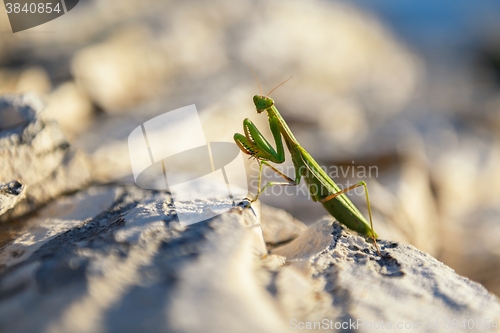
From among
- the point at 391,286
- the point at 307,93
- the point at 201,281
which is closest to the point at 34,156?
the point at 201,281

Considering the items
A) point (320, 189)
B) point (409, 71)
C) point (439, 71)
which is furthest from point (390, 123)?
point (320, 189)

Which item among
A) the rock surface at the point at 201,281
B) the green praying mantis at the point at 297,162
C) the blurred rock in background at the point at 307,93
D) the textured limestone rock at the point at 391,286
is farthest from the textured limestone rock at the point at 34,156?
the textured limestone rock at the point at 391,286

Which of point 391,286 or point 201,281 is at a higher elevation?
point 201,281

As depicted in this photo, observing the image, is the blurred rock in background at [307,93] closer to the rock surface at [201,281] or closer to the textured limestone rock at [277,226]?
the textured limestone rock at [277,226]

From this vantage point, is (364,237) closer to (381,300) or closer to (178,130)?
(381,300)

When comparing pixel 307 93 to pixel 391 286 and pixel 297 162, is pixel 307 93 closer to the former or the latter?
pixel 297 162
